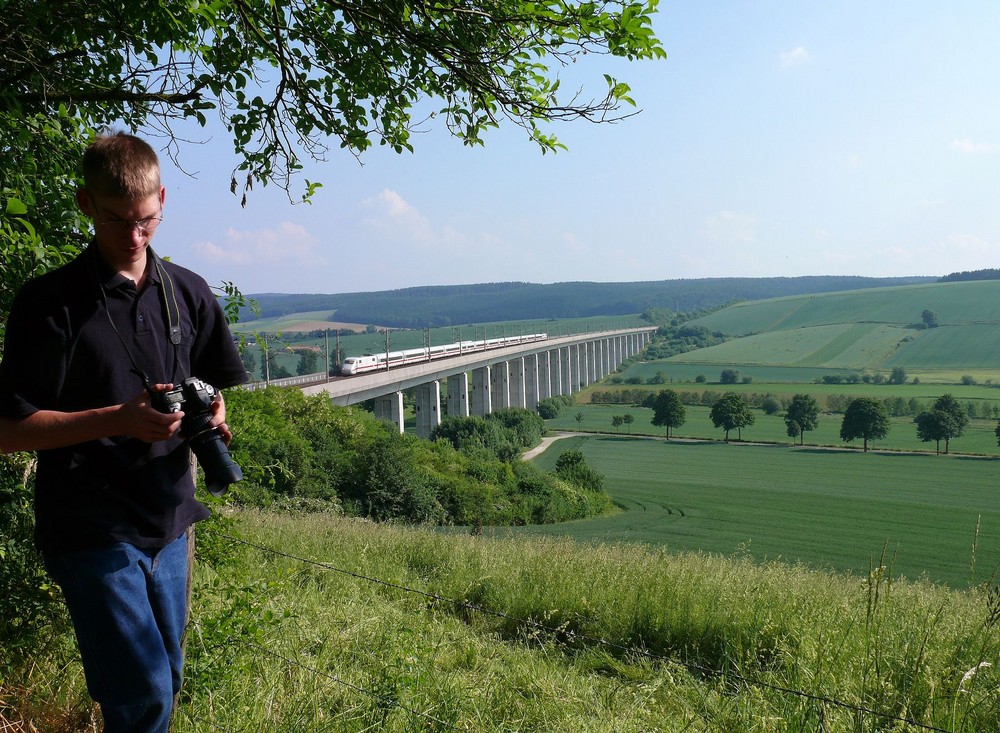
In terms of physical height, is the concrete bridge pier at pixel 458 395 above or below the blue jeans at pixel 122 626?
below

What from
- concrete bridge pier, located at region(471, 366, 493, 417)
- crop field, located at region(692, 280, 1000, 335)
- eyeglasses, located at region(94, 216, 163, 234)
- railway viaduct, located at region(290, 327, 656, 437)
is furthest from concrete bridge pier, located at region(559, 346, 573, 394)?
eyeglasses, located at region(94, 216, 163, 234)

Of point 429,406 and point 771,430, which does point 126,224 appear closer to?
point 429,406

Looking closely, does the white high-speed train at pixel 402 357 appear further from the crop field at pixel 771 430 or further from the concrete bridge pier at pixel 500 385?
the crop field at pixel 771 430

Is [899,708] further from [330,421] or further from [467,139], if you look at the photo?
[330,421]

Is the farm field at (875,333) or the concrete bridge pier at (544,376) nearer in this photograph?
the concrete bridge pier at (544,376)

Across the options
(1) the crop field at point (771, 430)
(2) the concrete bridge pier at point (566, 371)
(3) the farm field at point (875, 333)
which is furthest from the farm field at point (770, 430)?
(3) the farm field at point (875, 333)

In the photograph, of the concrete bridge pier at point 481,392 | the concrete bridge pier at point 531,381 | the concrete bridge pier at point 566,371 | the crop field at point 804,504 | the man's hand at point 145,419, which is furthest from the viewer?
the concrete bridge pier at point 566,371

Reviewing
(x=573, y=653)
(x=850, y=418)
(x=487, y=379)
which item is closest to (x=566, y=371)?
(x=487, y=379)

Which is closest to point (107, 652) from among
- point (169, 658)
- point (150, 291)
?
point (169, 658)
